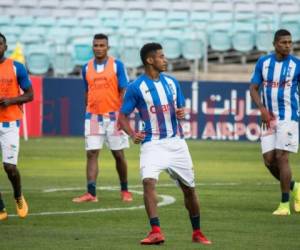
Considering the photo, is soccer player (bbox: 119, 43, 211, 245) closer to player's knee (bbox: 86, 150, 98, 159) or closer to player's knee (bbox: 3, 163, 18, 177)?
player's knee (bbox: 3, 163, 18, 177)

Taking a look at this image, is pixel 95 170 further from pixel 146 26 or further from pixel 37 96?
pixel 146 26

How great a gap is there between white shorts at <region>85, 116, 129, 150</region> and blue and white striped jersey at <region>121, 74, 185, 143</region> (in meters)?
4.29

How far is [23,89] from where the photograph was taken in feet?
43.0

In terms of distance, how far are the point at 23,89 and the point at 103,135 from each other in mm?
2557

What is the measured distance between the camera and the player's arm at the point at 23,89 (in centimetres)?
1291

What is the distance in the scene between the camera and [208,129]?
29.5 m

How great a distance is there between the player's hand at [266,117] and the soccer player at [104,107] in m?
2.43

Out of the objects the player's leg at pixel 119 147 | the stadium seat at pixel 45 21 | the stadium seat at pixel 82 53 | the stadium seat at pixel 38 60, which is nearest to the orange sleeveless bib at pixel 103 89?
the player's leg at pixel 119 147

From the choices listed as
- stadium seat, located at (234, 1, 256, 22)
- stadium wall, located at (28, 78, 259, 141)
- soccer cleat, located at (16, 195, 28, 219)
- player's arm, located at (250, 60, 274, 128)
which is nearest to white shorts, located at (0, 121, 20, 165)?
soccer cleat, located at (16, 195, 28, 219)

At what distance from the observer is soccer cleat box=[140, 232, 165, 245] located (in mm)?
10422

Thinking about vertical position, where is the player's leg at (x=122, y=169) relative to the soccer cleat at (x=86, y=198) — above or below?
above

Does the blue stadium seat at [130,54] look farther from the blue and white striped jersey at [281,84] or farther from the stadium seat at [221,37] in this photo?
the blue and white striped jersey at [281,84]

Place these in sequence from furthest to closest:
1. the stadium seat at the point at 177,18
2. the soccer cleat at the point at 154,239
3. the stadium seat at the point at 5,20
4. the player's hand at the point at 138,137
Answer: the stadium seat at the point at 5,20
the stadium seat at the point at 177,18
the player's hand at the point at 138,137
the soccer cleat at the point at 154,239

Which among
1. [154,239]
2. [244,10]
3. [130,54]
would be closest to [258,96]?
[154,239]
